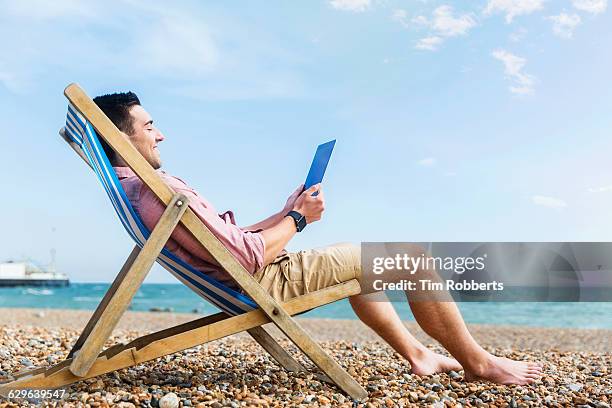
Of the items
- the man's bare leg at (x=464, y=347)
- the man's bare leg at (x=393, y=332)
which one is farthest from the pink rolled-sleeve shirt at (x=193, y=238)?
the man's bare leg at (x=464, y=347)

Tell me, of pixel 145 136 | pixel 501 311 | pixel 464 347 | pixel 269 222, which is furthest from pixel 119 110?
pixel 501 311

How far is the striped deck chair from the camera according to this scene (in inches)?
125

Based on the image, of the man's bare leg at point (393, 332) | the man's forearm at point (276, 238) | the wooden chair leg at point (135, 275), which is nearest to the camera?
the wooden chair leg at point (135, 275)

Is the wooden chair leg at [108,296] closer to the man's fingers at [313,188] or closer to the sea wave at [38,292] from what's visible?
the man's fingers at [313,188]

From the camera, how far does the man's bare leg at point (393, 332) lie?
4090mm

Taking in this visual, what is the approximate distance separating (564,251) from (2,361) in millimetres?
14521

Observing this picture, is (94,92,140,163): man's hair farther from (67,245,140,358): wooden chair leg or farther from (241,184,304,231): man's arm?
(241,184,304,231): man's arm

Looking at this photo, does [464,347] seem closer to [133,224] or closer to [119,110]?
[133,224]

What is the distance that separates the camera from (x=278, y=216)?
12.8 feet

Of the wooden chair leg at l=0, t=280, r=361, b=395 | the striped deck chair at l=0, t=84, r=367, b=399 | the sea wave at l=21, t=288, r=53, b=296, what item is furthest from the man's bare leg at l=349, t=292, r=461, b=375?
the sea wave at l=21, t=288, r=53, b=296

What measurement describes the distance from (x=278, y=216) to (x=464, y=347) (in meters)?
1.30

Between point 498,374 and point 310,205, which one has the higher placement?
point 310,205
